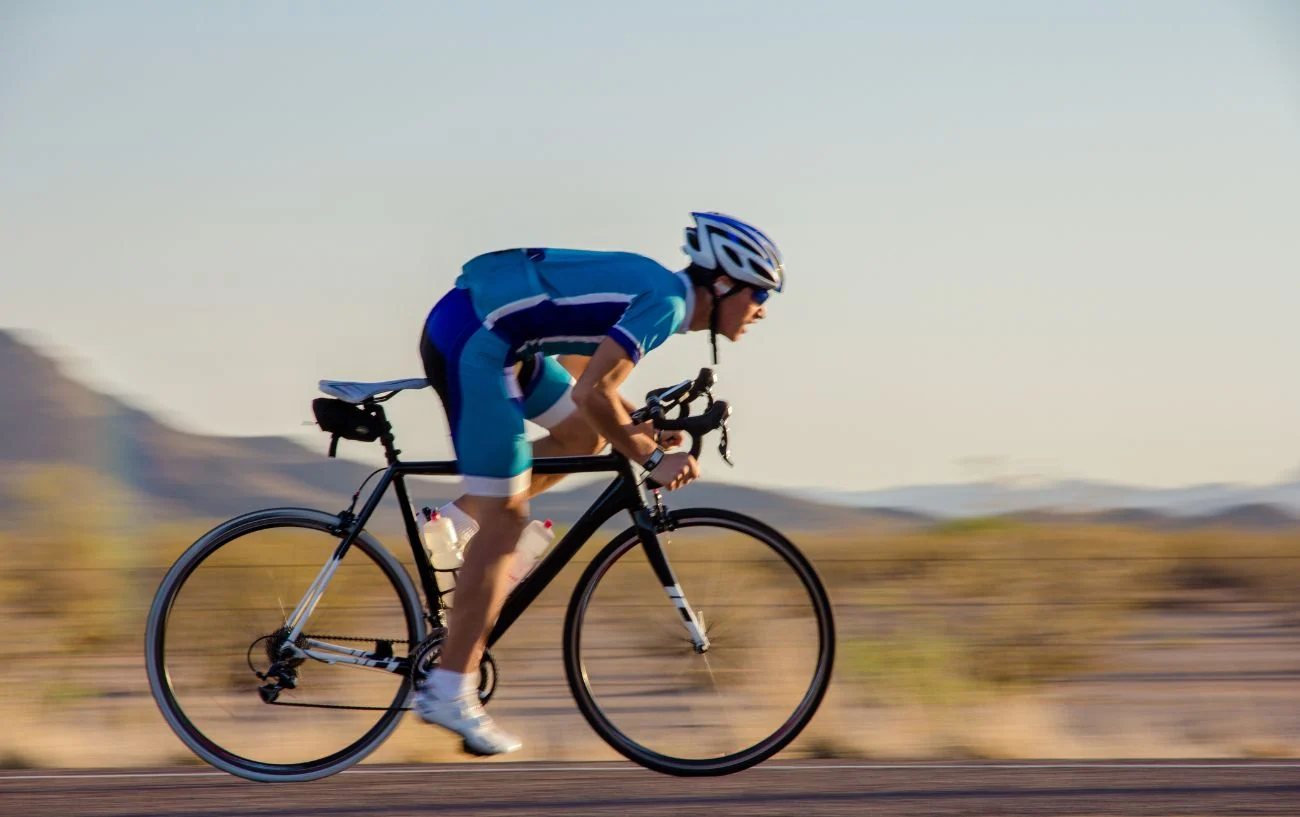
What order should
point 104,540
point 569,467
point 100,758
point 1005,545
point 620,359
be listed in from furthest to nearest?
point 1005,545
point 104,540
point 100,758
point 569,467
point 620,359

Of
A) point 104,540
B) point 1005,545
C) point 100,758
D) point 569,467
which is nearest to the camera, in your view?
point 569,467

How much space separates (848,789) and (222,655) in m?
2.26

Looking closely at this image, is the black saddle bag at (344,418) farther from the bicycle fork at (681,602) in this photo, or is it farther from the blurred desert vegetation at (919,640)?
the bicycle fork at (681,602)

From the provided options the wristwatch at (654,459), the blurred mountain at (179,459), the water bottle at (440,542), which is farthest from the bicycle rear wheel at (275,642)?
the blurred mountain at (179,459)

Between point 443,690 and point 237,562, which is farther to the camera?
point 237,562

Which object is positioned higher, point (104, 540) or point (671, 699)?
point (671, 699)

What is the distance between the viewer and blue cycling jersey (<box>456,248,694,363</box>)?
5.46 meters

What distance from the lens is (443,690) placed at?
553 cm

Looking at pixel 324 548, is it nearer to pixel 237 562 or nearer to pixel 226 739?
pixel 237 562

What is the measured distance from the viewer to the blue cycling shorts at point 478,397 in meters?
5.50

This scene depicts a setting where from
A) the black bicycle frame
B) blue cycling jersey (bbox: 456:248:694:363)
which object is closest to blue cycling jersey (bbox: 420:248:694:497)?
blue cycling jersey (bbox: 456:248:694:363)

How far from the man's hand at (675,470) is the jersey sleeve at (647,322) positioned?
41 cm

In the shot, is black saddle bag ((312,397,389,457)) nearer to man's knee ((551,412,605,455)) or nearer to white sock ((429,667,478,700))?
man's knee ((551,412,605,455))

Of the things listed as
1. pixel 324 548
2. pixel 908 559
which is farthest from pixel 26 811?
pixel 908 559
